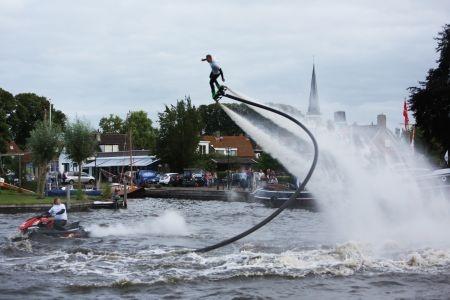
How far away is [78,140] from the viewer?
6169cm

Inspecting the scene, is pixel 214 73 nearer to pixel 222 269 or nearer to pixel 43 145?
pixel 222 269

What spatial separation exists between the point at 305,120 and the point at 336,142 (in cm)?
181

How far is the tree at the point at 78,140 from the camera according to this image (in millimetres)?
61281

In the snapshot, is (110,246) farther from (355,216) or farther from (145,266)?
(355,216)

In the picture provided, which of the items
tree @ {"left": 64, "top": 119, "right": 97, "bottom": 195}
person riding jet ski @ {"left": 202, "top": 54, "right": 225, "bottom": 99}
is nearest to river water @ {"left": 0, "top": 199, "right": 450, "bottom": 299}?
person riding jet ski @ {"left": 202, "top": 54, "right": 225, "bottom": 99}

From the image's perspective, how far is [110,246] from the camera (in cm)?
2856

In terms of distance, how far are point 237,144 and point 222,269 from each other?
10180 cm

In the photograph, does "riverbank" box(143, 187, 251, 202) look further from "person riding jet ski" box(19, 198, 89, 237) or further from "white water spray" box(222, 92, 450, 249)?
"person riding jet ski" box(19, 198, 89, 237)

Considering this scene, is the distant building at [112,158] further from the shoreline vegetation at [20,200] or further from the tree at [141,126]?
the shoreline vegetation at [20,200]

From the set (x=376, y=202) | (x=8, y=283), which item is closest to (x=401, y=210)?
(x=376, y=202)

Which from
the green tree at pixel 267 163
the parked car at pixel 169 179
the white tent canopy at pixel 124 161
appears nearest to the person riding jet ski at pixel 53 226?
the green tree at pixel 267 163

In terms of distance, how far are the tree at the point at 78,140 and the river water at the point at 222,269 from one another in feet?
101

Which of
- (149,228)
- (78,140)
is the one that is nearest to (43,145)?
(78,140)

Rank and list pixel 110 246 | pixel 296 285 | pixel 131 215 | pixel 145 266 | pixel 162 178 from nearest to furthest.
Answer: pixel 296 285, pixel 145 266, pixel 110 246, pixel 131 215, pixel 162 178
